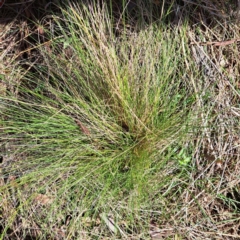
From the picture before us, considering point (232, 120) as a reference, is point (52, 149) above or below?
above

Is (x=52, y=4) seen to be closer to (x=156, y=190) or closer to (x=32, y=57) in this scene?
(x=32, y=57)

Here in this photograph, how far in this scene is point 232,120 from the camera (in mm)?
1916

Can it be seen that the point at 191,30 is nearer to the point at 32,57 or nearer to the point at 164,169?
the point at 164,169

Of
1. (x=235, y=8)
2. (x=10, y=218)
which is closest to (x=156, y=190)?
(x=10, y=218)

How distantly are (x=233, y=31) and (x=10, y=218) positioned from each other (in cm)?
151

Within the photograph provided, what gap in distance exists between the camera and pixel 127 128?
1840 mm

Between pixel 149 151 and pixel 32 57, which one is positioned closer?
pixel 149 151

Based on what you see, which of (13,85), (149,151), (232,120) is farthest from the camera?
(13,85)

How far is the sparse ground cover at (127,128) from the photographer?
1789 mm

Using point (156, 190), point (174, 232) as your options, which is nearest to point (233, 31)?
point (156, 190)

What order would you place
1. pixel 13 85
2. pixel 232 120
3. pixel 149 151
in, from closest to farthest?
pixel 149 151 < pixel 232 120 < pixel 13 85

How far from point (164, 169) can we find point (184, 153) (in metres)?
0.13

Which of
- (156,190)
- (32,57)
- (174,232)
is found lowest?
(174,232)

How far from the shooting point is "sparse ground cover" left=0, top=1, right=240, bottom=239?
5.87ft
